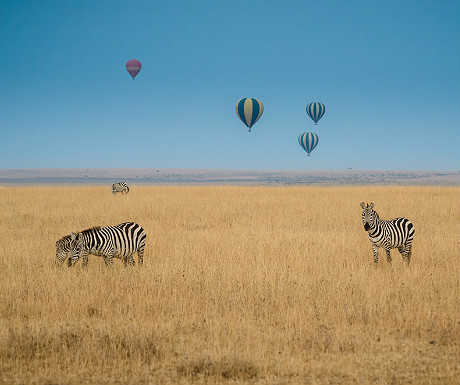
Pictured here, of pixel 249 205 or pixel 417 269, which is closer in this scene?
pixel 417 269

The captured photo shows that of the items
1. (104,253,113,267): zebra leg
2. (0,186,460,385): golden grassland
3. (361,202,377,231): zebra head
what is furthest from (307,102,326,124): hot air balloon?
(104,253,113,267): zebra leg

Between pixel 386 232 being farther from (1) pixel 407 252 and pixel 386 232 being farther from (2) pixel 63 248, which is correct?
(2) pixel 63 248

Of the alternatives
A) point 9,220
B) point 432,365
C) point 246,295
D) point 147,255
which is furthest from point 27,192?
point 432,365

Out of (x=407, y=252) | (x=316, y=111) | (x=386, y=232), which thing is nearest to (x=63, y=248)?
(x=386, y=232)

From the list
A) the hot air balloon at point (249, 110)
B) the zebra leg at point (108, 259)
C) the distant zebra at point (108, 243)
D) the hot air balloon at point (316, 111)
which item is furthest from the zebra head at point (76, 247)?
the hot air balloon at point (316, 111)

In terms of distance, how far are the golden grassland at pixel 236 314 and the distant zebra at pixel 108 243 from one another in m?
0.40

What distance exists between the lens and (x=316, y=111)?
6134cm

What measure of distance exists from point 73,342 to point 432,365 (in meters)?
4.98

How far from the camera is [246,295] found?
31.5ft

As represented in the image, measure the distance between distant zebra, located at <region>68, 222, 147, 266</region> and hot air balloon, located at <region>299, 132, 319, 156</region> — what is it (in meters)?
58.0

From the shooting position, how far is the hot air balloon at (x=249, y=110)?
53344 mm

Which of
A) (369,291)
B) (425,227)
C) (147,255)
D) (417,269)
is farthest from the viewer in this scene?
(425,227)

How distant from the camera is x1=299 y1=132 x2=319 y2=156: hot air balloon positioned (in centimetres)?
6789

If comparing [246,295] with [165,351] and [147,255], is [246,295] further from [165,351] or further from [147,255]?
[147,255]
